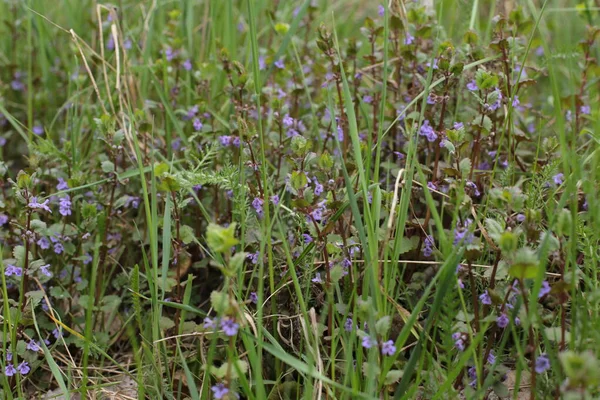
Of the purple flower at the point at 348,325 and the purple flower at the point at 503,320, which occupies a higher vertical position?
the purple flower at the point at 503,320

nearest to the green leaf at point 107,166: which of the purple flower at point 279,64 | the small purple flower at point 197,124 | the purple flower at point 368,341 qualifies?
the small purple flower at point 197,124

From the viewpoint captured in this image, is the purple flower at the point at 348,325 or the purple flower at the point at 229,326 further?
the purple flower at the point at 348,325

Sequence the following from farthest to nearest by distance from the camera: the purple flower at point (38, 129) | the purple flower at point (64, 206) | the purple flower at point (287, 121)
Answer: the purple flower at point (38, 129), the purple flower at point (287, 121), the purple flower at point (64, 206)

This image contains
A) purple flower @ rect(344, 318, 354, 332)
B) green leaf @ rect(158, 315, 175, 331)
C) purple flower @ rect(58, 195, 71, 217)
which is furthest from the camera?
purple flower @ rect(58, 195, 71, 217)

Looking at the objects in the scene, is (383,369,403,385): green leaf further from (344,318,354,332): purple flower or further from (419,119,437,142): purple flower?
(419,119,437,142): purple flower

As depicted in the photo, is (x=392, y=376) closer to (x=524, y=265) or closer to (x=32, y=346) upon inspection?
(x=524, y=265)

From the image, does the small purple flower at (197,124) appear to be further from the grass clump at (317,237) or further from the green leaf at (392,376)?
the green leaf at (392,376)

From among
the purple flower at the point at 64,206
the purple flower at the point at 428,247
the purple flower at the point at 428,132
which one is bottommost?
the purple flower at the point at 428,247

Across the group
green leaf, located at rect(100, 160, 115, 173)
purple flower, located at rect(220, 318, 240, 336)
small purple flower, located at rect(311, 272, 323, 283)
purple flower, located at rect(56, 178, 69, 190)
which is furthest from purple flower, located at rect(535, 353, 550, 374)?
purple flower, located at rect(56, 178, 69, 190)

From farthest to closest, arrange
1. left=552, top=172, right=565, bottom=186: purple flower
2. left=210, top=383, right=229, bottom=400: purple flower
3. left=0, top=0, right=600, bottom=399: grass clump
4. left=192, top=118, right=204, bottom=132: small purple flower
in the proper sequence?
left=192, top=118, right=204, bottom=132: small purple flower, left=552, top=172, right=565, bottom=186: purple flower, left=0, top=0, right=600, bottom=399: grass clump, left=210, top=383, right=229, bottom=400: purple flower

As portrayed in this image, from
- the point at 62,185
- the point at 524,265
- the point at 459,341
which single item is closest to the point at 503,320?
the point at 459,341
